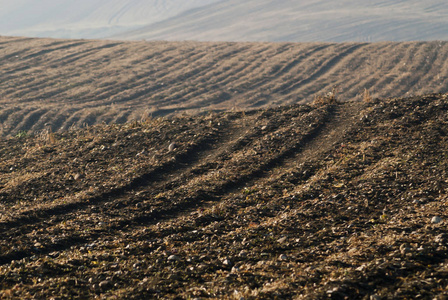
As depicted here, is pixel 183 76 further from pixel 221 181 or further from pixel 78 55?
pixel 221 181

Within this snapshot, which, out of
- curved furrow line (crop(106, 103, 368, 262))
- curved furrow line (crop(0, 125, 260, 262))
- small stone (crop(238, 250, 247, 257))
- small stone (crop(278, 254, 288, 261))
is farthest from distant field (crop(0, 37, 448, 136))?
small stone (crop(278, 254, 288, 261))

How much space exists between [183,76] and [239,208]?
97.4ft

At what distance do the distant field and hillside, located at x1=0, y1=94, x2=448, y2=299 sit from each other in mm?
14297

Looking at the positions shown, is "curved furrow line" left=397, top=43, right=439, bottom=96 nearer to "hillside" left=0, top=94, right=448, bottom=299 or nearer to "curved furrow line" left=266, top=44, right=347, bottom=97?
"curved furrow line" left=266, top=44, right=347, bottom=97

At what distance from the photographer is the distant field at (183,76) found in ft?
92.8

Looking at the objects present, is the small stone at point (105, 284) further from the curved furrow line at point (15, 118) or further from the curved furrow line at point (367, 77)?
the curved furrow line at point (367, 77)

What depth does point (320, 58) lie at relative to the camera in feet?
138

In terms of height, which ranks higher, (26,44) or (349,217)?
(26,44)

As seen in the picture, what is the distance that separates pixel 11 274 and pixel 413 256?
482 cm

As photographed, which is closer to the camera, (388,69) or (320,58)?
(388,69)

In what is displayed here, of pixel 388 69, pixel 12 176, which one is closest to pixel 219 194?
pixel 12 176

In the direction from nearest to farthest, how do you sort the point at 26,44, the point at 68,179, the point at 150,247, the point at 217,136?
the point at 150,247
the point at 68,179
the point at 217,136
the point at 26,44

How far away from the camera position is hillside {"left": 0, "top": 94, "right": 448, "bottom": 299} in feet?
17.7

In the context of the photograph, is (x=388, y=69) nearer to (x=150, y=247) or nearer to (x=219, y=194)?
(x=219, y=194)
